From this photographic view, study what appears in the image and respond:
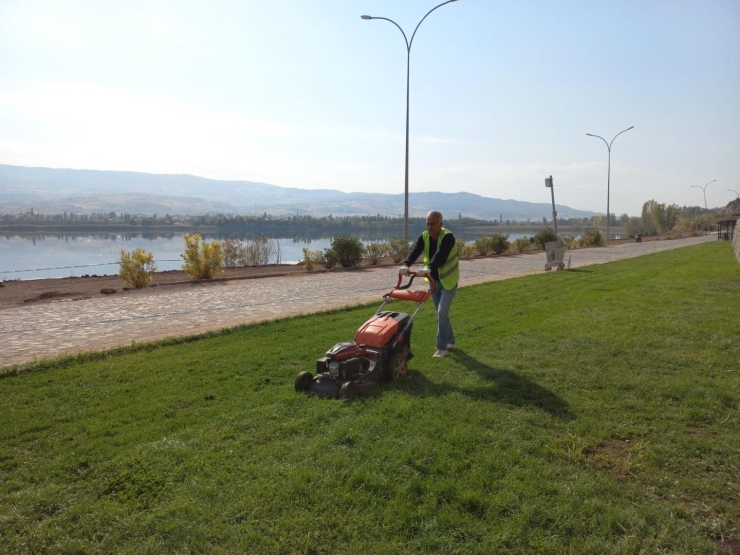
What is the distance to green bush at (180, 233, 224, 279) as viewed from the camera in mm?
15633

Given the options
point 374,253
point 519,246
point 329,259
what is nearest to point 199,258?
point 329,259

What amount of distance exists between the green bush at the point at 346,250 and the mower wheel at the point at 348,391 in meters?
15.2

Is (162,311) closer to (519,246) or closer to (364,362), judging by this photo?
(364,362)

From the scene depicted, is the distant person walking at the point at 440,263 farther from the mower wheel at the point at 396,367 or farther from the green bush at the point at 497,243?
the green bush at the point at 497,243

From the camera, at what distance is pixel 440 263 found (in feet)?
20.1

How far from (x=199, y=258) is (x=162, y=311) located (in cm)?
569

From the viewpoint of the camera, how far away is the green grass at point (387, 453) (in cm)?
281

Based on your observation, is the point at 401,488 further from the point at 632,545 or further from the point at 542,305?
the point at 542,305

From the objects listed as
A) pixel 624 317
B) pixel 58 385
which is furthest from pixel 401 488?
pixel 624 317

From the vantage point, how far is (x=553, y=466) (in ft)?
11.4

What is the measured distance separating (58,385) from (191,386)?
4.63 feet

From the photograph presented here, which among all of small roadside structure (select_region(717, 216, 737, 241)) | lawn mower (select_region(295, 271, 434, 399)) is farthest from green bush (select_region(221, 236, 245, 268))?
small roadside structure (select_region(717, 216, 737, 241))

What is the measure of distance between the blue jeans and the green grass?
28 centimetres

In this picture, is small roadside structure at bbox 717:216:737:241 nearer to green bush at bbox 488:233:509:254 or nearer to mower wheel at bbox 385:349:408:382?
green bush at bbox 488:233:509:254
